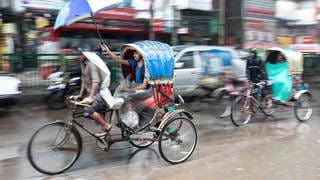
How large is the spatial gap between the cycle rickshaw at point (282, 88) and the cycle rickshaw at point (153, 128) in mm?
3794

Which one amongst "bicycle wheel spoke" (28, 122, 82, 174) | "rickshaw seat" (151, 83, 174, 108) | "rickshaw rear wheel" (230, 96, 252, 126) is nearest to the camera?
"bicycle wheel spoke" (28, 122, 82, 174)

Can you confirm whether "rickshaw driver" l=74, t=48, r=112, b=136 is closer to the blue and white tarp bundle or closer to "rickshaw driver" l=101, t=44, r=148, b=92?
"rickshaw driver" l=101, t=44, r=148, b=92

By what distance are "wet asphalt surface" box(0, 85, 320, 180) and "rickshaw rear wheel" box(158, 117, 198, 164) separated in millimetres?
132

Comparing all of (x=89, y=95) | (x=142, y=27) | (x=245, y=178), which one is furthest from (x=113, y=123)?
(x=142, y=27)

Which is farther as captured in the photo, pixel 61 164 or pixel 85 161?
pixel 85 161

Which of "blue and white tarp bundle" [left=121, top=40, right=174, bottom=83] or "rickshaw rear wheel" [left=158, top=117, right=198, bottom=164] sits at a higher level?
"blue and white tarp bundle" [left=121, top=40, right=174, bottom=83]

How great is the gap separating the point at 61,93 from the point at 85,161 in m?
5.26

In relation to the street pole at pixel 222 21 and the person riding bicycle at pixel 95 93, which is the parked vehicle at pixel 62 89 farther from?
the street pole at pixel 222 21

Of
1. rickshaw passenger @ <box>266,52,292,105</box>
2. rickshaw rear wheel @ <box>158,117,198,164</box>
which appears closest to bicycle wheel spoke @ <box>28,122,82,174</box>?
rickshaw rear wheel @ <box>158,117,198,164</box>

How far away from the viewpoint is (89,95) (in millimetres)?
7152

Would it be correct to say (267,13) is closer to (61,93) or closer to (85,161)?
(61,93)

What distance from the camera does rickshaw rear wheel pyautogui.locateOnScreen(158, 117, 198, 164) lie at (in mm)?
7234

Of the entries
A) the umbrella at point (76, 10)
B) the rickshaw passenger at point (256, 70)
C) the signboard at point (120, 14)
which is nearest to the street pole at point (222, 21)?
the signboard at point (120, 14)

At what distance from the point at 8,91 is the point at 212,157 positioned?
5.53 m
